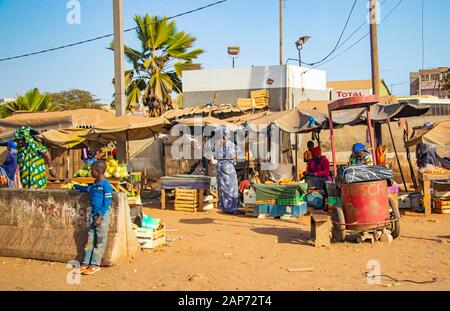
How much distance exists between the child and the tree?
33.2 meters

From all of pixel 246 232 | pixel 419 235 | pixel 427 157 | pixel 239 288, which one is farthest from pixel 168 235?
pixel 427 157

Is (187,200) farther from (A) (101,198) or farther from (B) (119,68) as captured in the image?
(A) (101,198)

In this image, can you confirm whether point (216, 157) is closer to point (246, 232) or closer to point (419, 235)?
point (246, 232)

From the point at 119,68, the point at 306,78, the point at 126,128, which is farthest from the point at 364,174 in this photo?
the point at 306,78

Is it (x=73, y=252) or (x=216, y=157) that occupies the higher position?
(x=216, y=157)

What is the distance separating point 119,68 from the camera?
14.7 meters

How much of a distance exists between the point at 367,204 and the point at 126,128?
7.50 m

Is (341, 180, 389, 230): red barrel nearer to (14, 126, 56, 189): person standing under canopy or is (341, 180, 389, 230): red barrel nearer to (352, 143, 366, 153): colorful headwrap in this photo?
(352, 143, 366, 153): colorful headwrap

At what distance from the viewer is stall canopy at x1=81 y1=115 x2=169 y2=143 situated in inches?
504

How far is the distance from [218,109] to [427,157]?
29.6ft

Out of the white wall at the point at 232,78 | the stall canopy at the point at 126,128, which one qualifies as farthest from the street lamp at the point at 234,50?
the stall canopy at the point at 126,128

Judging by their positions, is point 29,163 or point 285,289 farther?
point 29,163

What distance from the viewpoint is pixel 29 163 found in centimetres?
846

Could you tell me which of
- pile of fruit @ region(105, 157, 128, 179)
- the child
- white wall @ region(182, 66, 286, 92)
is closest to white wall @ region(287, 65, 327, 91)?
white wall @ region(182, 66, 286, 92)
